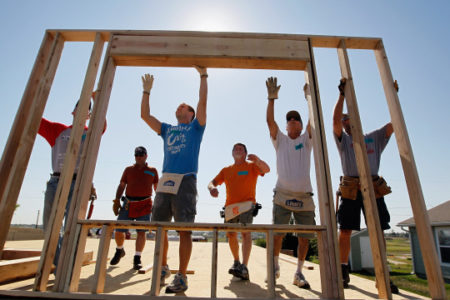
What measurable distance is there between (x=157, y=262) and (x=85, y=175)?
0.99m

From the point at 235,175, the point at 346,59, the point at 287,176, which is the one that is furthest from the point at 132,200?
the point at 346,59

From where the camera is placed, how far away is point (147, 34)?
8.96ft

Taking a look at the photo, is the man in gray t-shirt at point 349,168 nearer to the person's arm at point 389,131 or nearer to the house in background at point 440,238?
the person's arm at point 389,131

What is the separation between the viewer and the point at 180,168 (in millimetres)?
2592

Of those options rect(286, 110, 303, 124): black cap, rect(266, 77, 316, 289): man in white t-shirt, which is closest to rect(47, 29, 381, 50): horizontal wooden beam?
rect(266, 77, 316, 289): man in white t-shirt

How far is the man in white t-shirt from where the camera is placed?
2.87 meters

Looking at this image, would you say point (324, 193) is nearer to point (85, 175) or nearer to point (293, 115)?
point (293, 115)

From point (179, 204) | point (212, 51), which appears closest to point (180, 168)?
point (179, 204)

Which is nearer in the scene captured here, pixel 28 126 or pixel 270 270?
pixel 270 270

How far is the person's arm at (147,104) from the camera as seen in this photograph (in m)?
2.88

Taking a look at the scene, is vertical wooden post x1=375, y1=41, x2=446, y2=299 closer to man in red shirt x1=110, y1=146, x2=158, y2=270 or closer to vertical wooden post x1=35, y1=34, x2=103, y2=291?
vertical wooden post x1=35, y1=34, x2=103, y2=291

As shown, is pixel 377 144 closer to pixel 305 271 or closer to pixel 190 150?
pixel 305 271

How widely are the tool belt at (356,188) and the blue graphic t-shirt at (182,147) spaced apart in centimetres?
161

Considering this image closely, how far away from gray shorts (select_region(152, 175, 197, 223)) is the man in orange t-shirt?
82cm
